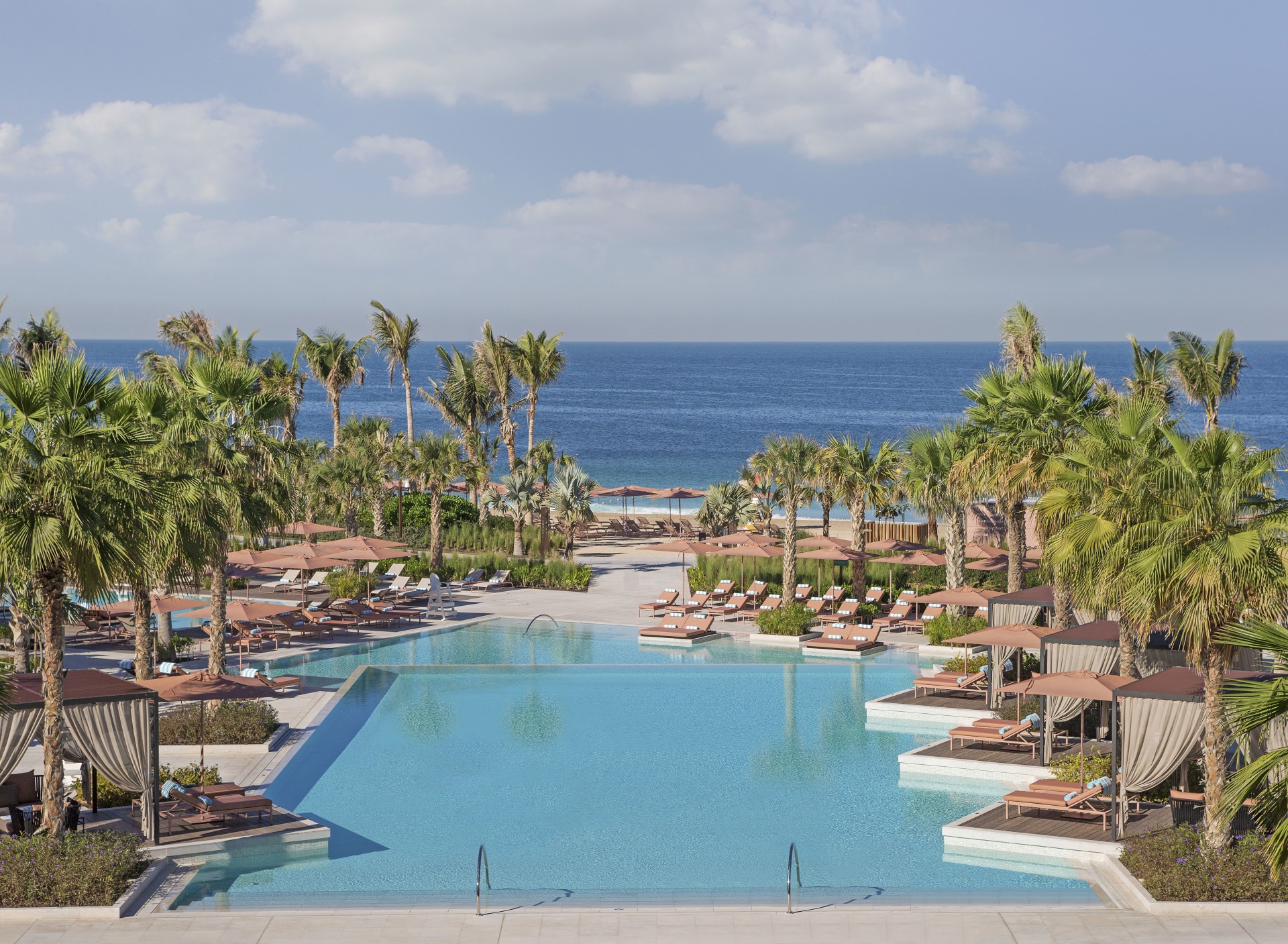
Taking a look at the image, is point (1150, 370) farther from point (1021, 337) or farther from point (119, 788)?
point (119, 788)

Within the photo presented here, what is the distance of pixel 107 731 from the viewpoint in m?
14.8

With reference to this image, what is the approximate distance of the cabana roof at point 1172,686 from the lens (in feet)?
48.5

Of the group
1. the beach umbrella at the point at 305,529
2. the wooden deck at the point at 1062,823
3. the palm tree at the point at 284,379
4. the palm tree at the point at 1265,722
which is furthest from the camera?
the palm tree at the point at 284,379

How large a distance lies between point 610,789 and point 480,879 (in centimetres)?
419

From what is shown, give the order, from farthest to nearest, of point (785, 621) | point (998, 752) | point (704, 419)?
1. point (704, 419)
2. point (785, 621)
3. point (998, 752)

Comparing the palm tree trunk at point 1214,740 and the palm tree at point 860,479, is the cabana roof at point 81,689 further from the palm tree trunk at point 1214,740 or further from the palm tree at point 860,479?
the palm tree at point 860,479

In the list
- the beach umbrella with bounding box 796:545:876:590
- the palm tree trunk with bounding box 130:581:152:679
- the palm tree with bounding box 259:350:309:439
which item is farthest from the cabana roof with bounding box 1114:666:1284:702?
the palm tree with bounding box 259:350:309:439

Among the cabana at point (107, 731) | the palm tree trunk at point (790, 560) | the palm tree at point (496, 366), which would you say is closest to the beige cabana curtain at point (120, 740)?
the cabana at point (107, 731)

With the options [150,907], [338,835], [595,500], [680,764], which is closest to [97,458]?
[150,907]

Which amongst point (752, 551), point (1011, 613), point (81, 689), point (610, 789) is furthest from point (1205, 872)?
point (752, 551)

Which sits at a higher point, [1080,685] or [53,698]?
[53,698]

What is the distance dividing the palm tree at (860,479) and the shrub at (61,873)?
72.6ft

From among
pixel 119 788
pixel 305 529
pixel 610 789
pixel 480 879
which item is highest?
pixel 305 529

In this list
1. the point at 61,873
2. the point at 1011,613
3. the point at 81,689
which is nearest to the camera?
the point at 61,873
